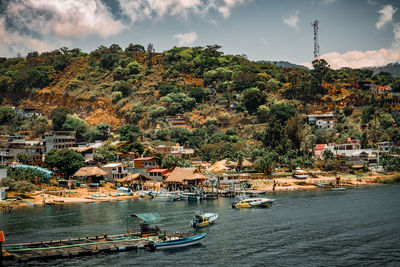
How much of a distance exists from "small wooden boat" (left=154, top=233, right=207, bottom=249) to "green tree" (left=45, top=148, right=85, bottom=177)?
189 feet

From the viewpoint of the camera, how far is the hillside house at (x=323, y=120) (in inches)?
6053

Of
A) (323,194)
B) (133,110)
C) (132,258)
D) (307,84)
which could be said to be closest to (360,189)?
(323,194)

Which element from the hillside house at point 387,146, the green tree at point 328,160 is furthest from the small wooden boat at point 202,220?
the hillside house at point 387,146

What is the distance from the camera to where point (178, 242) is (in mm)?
45000

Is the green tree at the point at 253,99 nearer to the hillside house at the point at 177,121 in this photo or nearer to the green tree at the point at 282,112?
the green tree at the point at 282,112

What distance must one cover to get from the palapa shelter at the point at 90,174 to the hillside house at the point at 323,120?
3417 inches

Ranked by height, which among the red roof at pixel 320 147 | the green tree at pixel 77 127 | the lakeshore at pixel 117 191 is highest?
the green tree at pixel 77 127

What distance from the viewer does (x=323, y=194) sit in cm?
8712

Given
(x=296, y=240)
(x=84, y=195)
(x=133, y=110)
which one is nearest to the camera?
(x=296, y=240)

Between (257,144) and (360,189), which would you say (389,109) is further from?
(360,189)

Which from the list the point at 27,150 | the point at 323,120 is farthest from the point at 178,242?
the point at 323,120

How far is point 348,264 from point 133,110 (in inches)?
5852

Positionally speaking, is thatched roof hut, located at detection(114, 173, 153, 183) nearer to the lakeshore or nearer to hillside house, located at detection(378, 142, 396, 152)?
the lakeshore

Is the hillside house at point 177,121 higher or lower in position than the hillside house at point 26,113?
lower
